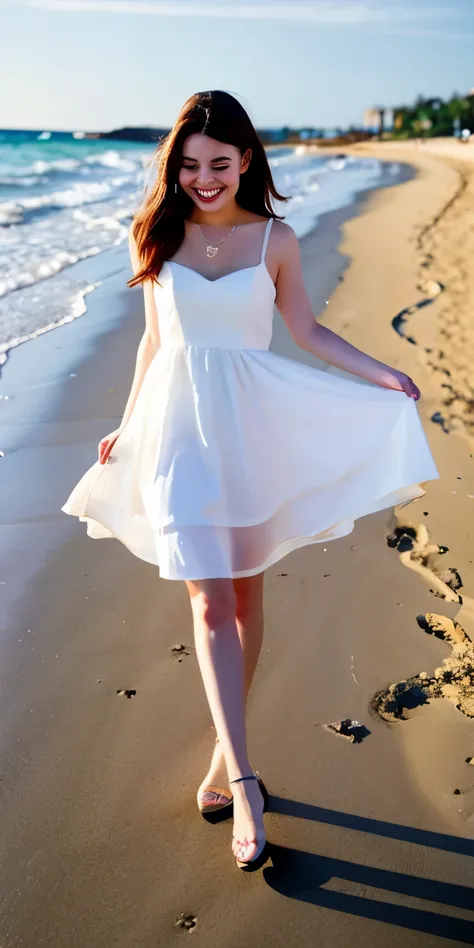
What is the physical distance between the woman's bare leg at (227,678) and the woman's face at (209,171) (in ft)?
3.36

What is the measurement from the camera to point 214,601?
236 cm

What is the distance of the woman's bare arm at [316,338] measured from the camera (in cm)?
262

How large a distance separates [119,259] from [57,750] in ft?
30.6

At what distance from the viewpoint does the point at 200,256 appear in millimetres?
2521

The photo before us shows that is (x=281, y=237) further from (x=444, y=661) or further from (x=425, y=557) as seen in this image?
(x=425, y=557)

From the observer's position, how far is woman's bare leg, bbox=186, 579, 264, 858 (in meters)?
2.36

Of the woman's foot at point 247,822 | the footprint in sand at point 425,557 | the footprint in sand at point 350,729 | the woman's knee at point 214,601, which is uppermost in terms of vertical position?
the woman's knee at point 214,601

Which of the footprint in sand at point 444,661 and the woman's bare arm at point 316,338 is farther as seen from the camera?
the footprint in sand at point 444,661

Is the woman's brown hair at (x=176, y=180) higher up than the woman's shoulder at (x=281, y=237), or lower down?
higher up

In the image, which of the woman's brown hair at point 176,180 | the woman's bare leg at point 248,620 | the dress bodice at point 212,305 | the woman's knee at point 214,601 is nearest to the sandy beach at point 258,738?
the woman's bare leg at point 248,620

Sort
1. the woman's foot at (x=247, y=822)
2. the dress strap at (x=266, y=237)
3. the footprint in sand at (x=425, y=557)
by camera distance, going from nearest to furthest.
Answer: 1. the woman's foot at (x=247, y=822)
2. the dress strap at (x=266, y=237)
3. the footprint in sand at (x=425, y=557)

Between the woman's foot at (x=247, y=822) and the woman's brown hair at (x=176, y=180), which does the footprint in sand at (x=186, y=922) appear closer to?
the woman's foot at (x=247, y=822)

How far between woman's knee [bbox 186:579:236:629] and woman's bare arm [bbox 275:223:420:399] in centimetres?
73

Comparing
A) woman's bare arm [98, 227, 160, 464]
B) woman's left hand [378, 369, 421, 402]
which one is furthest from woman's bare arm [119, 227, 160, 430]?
woman's left hand [378, 369, 421, 402]
